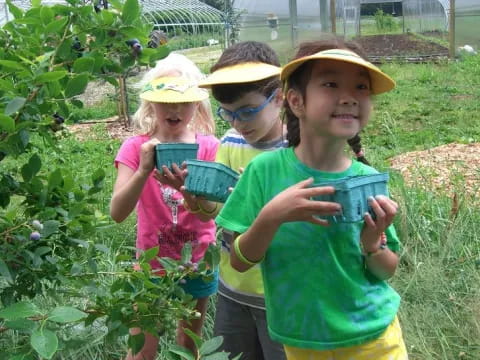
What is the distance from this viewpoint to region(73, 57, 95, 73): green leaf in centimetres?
119

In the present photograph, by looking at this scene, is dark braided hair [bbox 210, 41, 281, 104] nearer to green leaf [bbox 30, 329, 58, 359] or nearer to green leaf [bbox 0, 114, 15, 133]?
green leaf [bbox 0, 114, 15, 133]

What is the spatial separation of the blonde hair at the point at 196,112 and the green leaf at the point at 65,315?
127cm

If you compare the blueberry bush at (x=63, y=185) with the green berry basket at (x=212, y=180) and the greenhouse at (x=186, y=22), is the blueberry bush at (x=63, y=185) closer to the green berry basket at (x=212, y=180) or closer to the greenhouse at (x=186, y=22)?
the green berry basket at (x=212, y=180)

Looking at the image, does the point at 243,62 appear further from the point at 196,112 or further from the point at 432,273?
the point at 432,273

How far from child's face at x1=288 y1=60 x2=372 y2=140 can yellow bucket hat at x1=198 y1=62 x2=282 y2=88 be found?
0.39 m

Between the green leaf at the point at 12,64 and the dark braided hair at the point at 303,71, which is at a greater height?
the green leaf at the point at 12,64

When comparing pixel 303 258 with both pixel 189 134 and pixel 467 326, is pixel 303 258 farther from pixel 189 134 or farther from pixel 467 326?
pixel 467 326

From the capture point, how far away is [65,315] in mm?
1029

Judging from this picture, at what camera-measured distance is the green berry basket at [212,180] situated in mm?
1666

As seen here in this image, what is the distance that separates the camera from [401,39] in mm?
13891

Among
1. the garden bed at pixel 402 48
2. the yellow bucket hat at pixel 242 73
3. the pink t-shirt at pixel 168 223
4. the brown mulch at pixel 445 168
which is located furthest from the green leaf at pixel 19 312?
the garden bed at pixel 402 48

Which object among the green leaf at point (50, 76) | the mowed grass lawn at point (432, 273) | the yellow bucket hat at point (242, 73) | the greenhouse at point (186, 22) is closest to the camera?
the green leaf at point (50, 76)

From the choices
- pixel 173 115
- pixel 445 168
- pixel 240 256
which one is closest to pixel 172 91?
pixel 173 115

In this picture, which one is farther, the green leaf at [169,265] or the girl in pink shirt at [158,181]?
→ the girl in pink shirt at [158,181]
